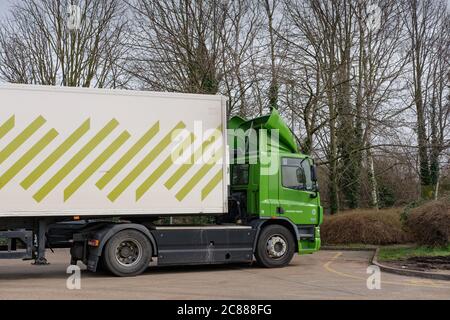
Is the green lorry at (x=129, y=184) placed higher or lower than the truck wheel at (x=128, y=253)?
higher

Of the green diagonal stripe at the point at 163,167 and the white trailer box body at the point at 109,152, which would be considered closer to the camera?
the white trailer box body at the point at 109,152

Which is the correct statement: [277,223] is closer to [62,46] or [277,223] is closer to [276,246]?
[276,246]

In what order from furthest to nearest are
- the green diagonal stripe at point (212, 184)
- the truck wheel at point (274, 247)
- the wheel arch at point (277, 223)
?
the truck wheel at point (274, 247) → the wheel arch at point (277, 223) → the green diagonal stripe at point (212, 184)

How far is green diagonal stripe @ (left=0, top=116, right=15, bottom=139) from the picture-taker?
11641mm

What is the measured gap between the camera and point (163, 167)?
12828mm

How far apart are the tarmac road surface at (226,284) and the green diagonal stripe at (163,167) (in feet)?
6.04

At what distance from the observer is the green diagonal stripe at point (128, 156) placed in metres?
12.3

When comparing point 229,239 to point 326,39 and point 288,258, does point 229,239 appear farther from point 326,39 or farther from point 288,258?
point 326,39

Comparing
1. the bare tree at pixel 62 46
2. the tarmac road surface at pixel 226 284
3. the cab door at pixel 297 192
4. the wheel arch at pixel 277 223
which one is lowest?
the tarmac road surface at pixel 226 284

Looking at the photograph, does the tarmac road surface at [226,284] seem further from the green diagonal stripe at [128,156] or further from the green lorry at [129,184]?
the green diagonal stripe at [128,156]

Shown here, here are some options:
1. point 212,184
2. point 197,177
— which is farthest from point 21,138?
A: point 212,184

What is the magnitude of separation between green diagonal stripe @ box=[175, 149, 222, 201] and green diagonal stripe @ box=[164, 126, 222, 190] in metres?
0.23

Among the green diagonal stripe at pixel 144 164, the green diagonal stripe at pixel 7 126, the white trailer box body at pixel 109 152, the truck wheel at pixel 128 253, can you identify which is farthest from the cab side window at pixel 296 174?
the green diagonal stripe at pixel 7 126

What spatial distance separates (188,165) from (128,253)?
7.42 ft
